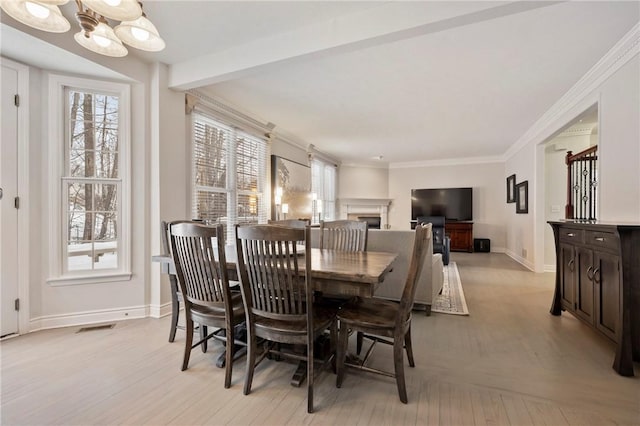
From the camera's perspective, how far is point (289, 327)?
1.71 m

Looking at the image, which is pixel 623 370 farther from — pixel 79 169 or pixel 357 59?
pixel 79 169

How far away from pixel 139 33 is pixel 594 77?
4.25 metres

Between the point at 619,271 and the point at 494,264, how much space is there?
13.8ft

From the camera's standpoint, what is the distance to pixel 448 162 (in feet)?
26.8

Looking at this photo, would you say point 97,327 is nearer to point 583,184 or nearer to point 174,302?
point 174,302

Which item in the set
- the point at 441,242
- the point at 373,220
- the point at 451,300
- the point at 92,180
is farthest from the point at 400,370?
the point at 373,220

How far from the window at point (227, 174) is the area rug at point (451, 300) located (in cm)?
299

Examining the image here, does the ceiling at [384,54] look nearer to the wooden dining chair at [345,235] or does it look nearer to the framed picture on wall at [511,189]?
the wooden dining chair at [345,235]

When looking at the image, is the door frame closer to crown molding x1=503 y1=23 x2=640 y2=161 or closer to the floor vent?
the floor vent

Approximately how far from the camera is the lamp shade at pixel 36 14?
4.93ft

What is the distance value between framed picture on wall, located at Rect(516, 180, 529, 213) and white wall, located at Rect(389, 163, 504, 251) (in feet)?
5.18

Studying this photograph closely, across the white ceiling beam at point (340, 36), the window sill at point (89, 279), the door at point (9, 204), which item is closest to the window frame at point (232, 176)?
the white ceiling beam at point (340, 36)

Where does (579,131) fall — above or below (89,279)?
above

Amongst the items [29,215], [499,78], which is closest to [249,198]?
[29,215]
